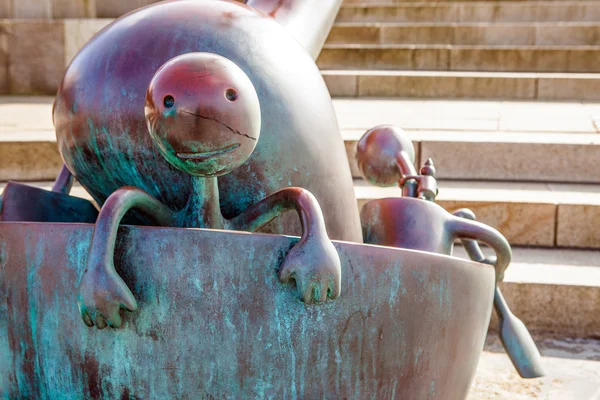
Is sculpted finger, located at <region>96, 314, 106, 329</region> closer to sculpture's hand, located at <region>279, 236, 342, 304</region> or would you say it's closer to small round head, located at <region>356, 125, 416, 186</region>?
sculpture's hand, located at <region>279, 236, 342, 304</region>

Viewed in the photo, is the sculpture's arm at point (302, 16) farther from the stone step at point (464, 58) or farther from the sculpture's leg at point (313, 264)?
the stone step at point (464, 58)

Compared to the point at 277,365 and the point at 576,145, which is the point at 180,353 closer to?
the point at 277,365

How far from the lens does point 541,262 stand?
9.68 ft

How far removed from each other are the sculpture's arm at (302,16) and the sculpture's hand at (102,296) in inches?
35.5

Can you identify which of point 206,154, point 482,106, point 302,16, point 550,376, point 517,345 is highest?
point 302,16

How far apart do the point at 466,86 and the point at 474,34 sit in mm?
1696

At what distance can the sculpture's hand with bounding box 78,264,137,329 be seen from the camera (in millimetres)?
1159

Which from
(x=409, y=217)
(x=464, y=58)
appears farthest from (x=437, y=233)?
(x=464, y=58)

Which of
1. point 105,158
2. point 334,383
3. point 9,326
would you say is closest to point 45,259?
point 9,326

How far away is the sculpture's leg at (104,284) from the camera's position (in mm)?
1160

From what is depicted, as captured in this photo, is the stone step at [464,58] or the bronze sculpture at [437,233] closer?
the bronze sculpture at [437,233]

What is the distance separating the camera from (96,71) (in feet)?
4.93

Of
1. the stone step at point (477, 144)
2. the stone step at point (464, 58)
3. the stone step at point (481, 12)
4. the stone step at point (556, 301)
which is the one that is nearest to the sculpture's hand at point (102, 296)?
the stone step at point (556, 301)

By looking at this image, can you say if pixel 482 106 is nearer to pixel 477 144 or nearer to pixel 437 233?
pixel 477 144
